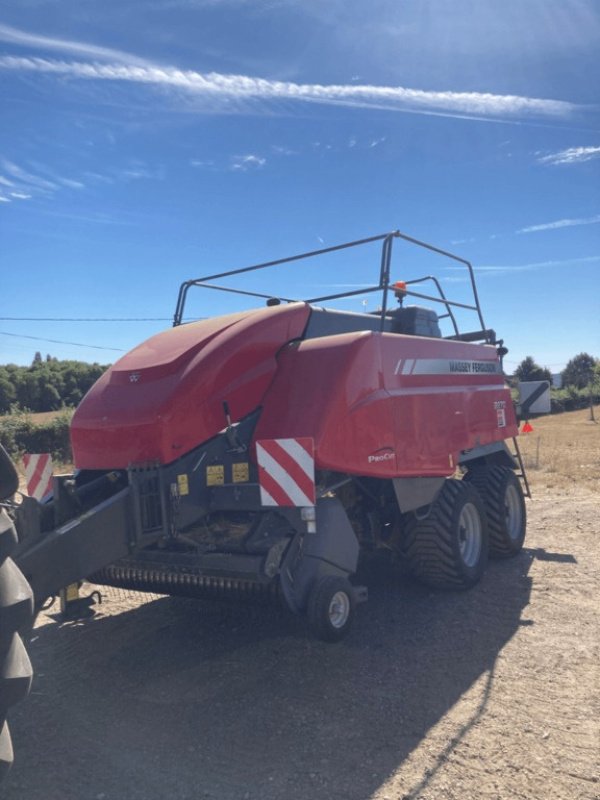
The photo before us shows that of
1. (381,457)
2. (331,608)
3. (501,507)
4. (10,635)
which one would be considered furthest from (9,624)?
(501,507)

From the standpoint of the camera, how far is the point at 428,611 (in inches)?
213

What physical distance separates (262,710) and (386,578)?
2719mm

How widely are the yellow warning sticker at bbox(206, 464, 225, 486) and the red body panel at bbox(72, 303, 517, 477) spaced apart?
208mm

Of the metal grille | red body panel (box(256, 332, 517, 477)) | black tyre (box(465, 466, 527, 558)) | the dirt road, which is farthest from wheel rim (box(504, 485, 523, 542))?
the metal grille

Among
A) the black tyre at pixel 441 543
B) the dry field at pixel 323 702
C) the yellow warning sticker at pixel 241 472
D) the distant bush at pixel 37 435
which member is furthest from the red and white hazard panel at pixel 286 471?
the distant bush at pixel 37 435

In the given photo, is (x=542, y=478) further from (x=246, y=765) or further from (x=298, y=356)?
(x=246, y=765)

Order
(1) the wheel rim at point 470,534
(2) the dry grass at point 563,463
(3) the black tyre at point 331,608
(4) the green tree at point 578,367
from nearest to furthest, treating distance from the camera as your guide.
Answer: (3) the black tyre at point 331,608, (1) the wheel rim at point 470,534, (2) the dry grass at point 563,463, (4) the green tree at point 578,367

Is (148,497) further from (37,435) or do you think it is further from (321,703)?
(37,435)

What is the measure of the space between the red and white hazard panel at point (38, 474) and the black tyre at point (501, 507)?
4181mm

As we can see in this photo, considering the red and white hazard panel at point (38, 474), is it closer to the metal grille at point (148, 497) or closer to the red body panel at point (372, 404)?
the metal grille at point (148, 497)

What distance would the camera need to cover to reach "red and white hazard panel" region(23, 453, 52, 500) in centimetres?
531

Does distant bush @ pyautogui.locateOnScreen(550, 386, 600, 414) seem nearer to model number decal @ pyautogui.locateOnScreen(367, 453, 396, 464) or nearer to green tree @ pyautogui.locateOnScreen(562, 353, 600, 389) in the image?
green tree @ pyautogui.locateOnScreen(562, 353, 600, 389)

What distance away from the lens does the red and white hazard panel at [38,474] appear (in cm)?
531

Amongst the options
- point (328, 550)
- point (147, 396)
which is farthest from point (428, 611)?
point (147, 396)
